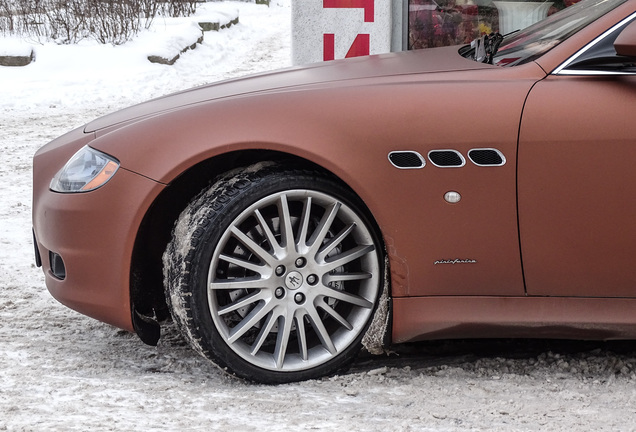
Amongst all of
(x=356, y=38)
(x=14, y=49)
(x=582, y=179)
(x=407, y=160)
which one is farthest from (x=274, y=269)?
(x=14, y=49)

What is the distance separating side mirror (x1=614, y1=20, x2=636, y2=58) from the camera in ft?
9.31

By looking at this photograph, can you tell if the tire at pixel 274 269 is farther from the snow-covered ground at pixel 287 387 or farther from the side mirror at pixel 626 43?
the side mirror at pixel 626 43

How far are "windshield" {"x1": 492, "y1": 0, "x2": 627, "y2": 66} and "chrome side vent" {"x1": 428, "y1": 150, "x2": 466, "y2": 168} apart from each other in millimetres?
476

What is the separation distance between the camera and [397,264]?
3092 millimetres

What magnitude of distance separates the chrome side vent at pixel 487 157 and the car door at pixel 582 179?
65 millimetres

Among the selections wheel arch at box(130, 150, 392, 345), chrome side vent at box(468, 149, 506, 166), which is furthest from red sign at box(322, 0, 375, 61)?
chrome side vent at box(468, 149, 506, 166)

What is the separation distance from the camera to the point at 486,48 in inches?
144

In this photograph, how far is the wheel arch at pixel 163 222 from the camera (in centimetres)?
319

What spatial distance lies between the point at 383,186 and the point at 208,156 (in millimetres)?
582

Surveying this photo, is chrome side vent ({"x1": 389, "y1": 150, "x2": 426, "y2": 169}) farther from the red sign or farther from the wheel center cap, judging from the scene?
the red sign

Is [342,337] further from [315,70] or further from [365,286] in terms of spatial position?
[315,70]

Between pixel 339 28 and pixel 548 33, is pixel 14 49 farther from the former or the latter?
pixel 548 33

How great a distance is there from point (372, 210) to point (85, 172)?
1002 millimetres

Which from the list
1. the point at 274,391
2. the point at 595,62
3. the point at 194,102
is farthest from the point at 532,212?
the point at 194,102
